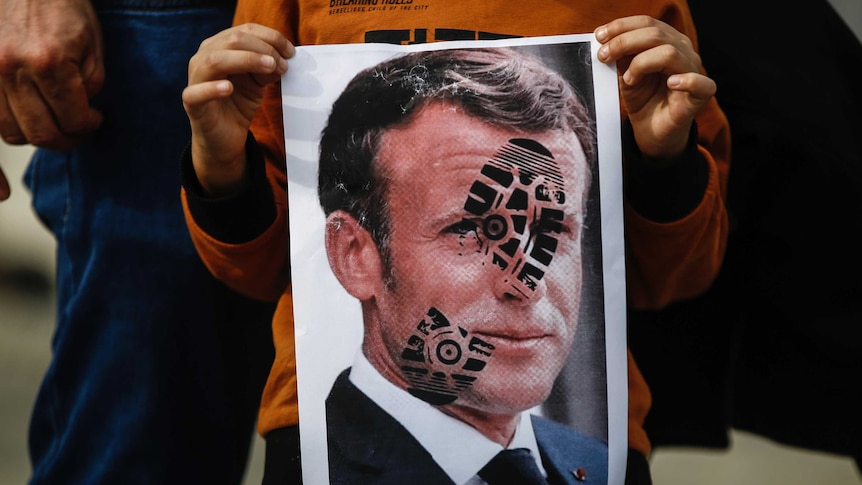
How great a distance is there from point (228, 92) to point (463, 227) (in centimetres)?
22

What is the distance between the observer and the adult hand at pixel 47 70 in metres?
0.85

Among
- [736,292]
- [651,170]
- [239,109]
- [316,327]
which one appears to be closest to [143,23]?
[239,109]

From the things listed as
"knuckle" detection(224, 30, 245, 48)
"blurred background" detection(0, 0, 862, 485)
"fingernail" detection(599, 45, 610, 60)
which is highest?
"fingernail" detection(599, 45, 610, 60)

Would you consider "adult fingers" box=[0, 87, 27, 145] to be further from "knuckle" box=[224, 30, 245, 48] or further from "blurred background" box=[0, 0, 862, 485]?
"blurred background" box=[0, 0, 862, 485]

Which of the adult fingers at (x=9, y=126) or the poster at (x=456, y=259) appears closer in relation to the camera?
the poster at (x=456, y=259)

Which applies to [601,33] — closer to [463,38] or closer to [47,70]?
[463,38]

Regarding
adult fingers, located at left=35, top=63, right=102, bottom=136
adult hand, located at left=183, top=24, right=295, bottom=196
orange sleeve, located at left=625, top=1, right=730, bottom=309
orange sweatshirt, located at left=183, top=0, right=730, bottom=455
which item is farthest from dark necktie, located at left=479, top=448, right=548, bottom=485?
adult fingers, located at left=35, top=63, right=102, bottom=136

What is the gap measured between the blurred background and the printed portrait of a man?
0.47 meters

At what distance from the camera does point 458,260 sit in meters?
0.73

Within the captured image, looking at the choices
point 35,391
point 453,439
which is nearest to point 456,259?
point 453,439

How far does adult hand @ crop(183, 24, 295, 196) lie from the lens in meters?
0.72

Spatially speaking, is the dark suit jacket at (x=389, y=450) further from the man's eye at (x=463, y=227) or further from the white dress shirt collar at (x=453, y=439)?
the man's eye at (x=463, y=227)

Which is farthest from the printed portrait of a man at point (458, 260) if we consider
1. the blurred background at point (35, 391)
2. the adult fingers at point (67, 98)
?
the blurred background at point (35, 391)

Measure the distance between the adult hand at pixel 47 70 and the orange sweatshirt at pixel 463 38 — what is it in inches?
6.9
